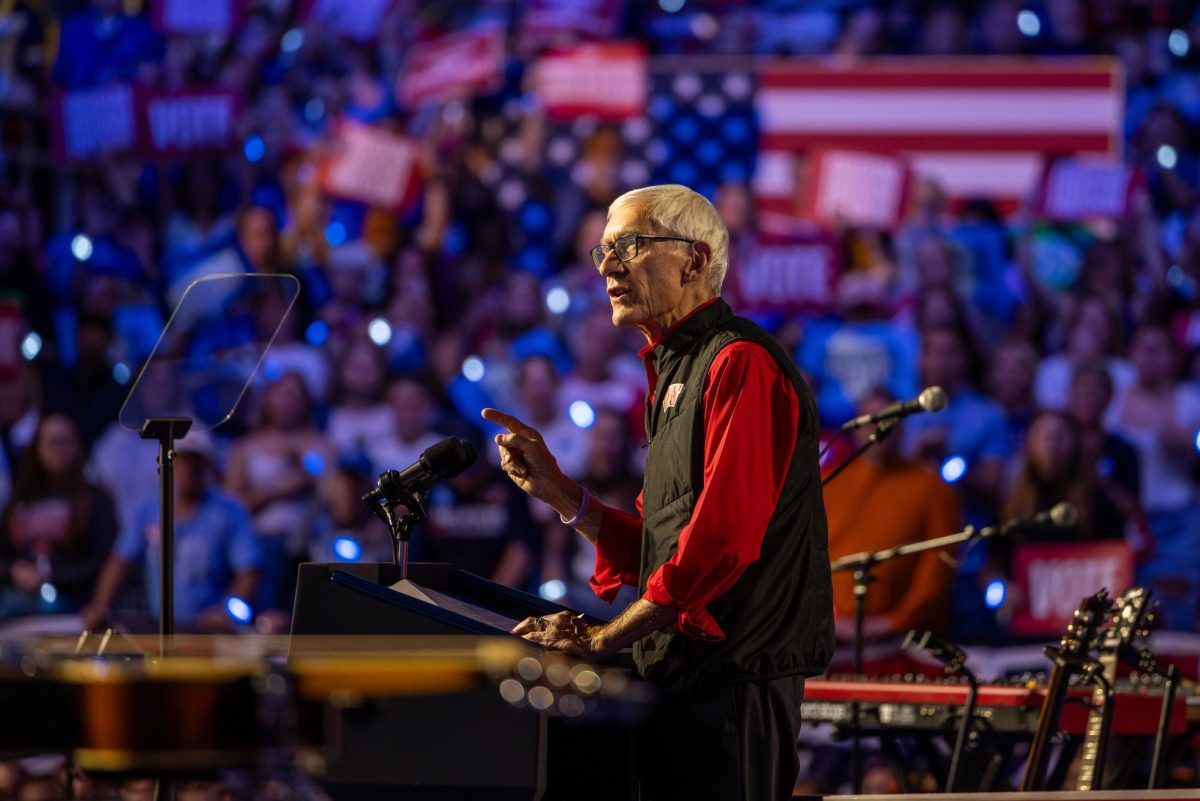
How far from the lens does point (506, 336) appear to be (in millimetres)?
7676

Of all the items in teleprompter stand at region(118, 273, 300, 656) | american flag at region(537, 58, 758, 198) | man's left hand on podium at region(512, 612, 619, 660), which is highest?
american flag at region(537, 58, 758, 198)

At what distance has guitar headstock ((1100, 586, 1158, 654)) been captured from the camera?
3.91 meters

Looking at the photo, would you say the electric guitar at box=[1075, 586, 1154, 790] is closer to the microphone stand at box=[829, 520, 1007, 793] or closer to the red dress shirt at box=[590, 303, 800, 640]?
the microphone stand at box=[829, 520, 1007, 793]

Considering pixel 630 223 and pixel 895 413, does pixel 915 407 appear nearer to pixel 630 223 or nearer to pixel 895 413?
pixel 895 413

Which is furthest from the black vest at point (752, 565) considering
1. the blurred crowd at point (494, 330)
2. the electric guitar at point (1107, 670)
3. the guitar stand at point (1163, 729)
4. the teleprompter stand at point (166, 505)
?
the blurred crowd at point (494, 330)

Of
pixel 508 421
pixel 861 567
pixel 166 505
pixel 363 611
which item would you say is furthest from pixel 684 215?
pixel 861 567

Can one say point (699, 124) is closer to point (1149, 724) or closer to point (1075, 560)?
point (1075, 560)

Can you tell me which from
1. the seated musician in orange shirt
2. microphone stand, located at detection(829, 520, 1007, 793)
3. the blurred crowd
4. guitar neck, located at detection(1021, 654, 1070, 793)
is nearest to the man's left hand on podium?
guitar neck, located at detection(1021, 654, 1070, 793)

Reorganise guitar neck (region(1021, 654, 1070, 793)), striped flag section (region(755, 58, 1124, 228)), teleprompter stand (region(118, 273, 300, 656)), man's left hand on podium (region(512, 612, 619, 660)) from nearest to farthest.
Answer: man's left hand on podium (region(512, 612, 619, 660)) → teleprompter stand (region(118, 273, 300, 656)) → guitar neck (region(1021, 654, 1070, 793)) → striped flag section (region(755, 58, 1124, 228))

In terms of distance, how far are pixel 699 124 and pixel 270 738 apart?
5888 mm

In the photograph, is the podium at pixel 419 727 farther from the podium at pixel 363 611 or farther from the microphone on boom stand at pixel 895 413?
the microphone on boom stand at pixel 895 413

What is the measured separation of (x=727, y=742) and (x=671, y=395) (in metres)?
0.61

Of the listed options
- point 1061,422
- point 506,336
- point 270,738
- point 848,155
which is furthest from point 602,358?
point 270,738

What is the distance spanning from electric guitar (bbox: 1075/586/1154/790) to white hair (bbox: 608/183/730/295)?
158 centimetres
